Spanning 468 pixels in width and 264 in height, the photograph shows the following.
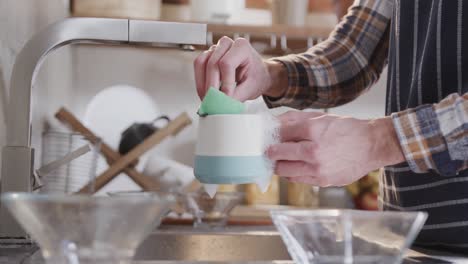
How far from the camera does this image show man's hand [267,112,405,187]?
0.86 metres

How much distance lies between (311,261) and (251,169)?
0.48 feet

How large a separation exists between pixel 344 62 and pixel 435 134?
483 mm

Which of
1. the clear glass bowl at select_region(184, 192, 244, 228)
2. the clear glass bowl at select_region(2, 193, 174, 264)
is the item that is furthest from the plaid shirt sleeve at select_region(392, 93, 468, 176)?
the clear glass bowl at select_region(184, 192, 244, 228)

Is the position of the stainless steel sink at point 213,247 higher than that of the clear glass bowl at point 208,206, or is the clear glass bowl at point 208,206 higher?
the stainless steel sink at point 213,247

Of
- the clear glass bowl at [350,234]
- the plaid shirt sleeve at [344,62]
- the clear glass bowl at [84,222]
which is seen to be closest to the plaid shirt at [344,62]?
the plaid shirt sleeve at [344,62]

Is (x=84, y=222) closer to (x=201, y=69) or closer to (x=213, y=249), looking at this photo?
(x=201, y=69)

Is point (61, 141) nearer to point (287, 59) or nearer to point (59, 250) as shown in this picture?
point (287, 59)

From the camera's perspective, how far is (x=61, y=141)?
1543 mm

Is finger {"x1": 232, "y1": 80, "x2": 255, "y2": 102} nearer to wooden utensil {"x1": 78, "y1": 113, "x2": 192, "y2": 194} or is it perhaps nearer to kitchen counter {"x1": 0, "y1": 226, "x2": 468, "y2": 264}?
kitchen counter {"x1": 0, "y1": 226, "x2": 468, "y2": 264}

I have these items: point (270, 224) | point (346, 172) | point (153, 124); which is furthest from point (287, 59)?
point (153, 124)

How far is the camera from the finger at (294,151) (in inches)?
33.4

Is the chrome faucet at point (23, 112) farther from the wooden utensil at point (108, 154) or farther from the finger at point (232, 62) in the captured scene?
the wooden utensil at point (108, 154)

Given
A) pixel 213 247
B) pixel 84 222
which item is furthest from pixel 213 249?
pixel 84 222

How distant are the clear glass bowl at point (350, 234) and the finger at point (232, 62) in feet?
1.12
